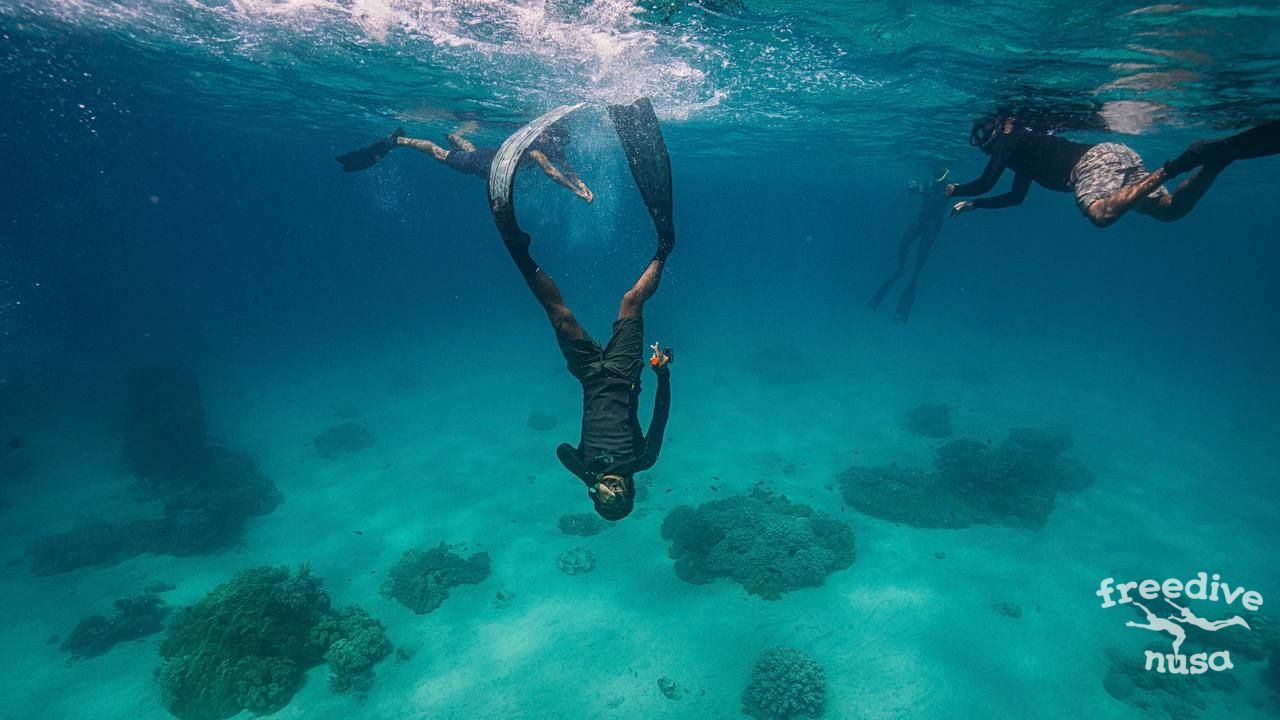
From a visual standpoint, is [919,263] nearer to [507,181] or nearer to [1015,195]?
[1015,195]

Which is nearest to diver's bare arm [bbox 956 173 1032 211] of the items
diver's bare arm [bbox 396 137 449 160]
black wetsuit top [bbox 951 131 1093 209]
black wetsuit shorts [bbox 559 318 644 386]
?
black wetsuit top [bbox 951 131 1093 209]

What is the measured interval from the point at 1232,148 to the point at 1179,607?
12.9 metres

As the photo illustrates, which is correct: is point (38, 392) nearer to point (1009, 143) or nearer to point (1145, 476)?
point (1009, 143)

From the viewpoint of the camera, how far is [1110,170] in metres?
5.71

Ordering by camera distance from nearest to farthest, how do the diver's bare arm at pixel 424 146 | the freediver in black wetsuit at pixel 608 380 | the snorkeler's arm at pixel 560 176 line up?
the freediver in black wetsuit at pixel 608 380 < the snorkeler's arm at pixel 560 176 < the diver's bare arm at pixel 424 146

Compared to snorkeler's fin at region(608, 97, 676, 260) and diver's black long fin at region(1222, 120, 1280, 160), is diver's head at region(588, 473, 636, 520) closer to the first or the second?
snorkeler's fin at region(608, 97, 676, 260)

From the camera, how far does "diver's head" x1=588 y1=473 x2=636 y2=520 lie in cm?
586

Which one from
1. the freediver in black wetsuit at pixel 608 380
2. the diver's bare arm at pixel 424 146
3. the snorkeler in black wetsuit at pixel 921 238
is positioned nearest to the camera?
the freediver in black wetsuit at pixel 608 380

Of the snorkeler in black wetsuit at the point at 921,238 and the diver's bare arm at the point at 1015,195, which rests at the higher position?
the diver's bare arm at the point at 1015,195

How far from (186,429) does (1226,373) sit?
78.4 m

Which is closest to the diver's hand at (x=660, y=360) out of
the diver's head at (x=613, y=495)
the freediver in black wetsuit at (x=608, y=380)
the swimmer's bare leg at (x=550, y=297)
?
the freediver in black wetsuit at (x=608, y=380)

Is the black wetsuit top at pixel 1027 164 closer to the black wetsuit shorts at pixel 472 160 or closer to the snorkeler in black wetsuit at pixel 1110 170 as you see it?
the snorkeler in black wetsuit at pixel 1110 170

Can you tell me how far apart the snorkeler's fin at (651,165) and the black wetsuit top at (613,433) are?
1.92 meters

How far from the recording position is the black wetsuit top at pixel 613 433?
5.95 m
